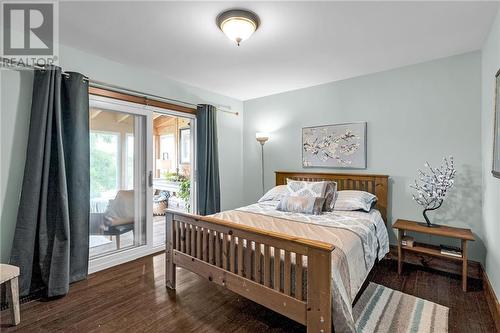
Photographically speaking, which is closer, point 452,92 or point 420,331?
point 420,331

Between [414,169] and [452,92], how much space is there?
952 millimetres

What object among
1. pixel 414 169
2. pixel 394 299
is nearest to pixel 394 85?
pixel 414 169

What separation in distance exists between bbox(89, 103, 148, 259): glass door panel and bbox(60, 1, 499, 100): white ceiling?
0.76m

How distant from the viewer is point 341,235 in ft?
6.66

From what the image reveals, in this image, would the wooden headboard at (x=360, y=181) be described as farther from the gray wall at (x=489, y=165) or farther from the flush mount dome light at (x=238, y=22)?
the flush mount dome light at (x=238, y=22)

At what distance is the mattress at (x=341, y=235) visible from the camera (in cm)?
150

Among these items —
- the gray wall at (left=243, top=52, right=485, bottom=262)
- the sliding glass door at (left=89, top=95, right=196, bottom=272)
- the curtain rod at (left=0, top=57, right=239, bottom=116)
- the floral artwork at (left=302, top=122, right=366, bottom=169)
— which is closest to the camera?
the curtain rod at (left=0, top=57, right=239, bottom=116)

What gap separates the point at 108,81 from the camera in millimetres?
2871

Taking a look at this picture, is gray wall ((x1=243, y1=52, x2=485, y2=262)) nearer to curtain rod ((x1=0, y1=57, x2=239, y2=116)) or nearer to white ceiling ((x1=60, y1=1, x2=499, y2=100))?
white ceiling ((x1=60, y1=1, x2=499, y2=100))

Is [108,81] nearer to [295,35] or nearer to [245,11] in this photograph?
[245,11]

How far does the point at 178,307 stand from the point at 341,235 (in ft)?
5.04

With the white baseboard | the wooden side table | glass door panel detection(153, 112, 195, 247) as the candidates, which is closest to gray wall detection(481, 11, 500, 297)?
the wooden side table

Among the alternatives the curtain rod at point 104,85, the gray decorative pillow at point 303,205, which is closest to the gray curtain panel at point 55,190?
the curtain rod at point 104,85

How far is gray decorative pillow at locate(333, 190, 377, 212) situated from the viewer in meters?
2.85
